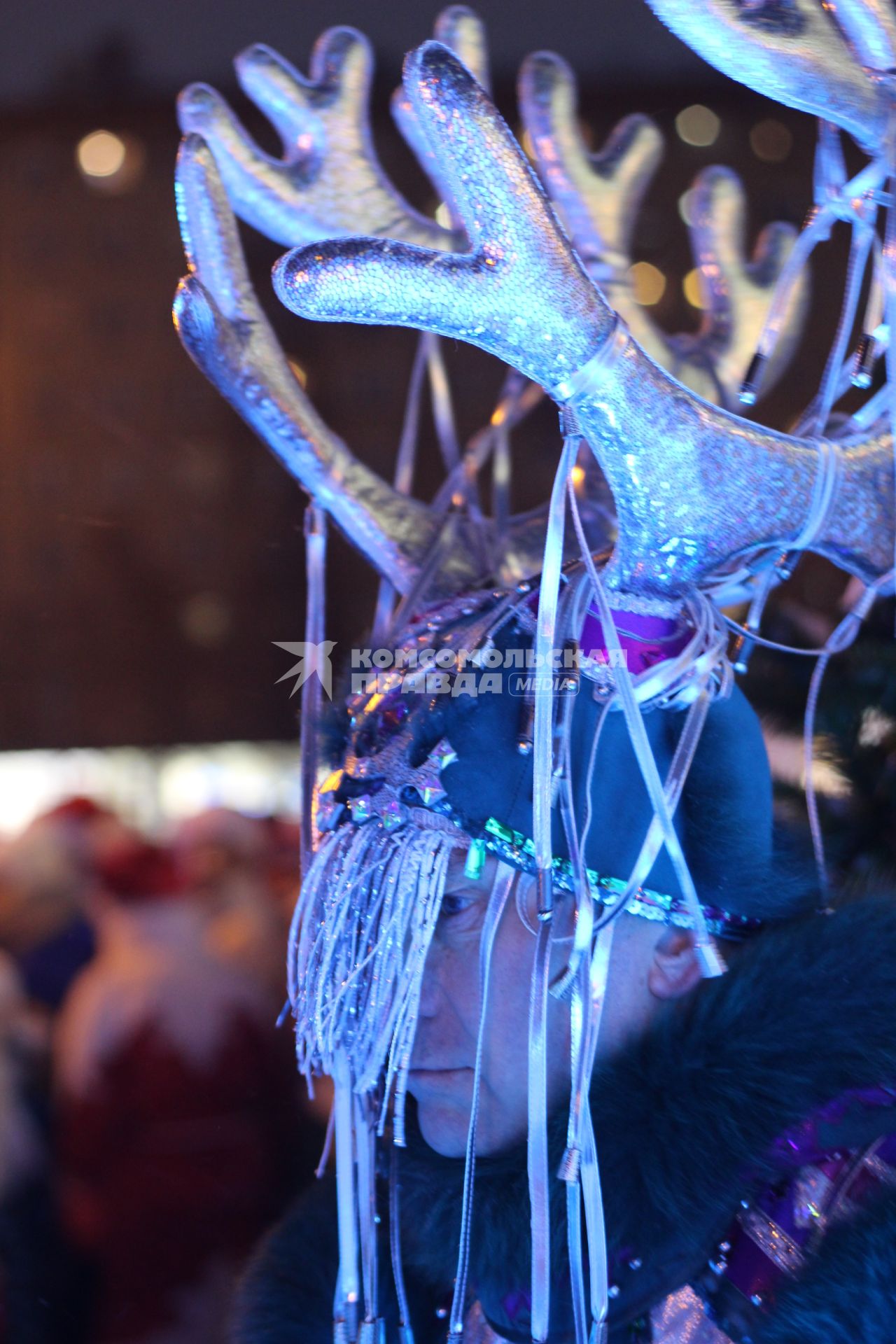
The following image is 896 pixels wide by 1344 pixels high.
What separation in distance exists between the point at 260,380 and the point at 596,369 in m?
0.45

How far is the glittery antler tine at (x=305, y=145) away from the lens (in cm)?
109

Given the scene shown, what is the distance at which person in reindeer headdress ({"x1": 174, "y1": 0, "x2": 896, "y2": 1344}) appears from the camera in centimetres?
71

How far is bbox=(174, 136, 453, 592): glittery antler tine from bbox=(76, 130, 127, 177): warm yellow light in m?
1.33

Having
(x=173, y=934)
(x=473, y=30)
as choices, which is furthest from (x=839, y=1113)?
(x=173, y=934)

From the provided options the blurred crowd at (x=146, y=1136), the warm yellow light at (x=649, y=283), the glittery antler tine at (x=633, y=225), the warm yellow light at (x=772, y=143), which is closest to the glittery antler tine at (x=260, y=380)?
the glittery antler tine at (x=633, y=225)

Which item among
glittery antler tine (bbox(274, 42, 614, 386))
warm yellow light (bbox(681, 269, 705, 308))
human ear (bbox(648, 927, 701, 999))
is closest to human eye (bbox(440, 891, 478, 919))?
human ear (bbox(648, 927, 701, 999))

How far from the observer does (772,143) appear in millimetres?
2244

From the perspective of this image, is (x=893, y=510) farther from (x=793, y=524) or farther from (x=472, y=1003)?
(x=472, y=1003)

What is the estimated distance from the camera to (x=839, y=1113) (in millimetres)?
792

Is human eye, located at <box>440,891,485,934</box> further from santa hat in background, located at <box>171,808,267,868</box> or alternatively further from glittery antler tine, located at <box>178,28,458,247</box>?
santa hat in background, located at <box>171,808,267,868</box>

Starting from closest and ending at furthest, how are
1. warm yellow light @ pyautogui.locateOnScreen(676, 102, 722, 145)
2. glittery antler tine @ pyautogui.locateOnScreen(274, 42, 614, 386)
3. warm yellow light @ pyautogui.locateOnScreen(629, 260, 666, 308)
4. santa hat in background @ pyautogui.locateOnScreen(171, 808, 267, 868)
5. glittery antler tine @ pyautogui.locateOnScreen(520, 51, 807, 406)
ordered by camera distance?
glittery antler tine @ pyautogui.locateOnScreen(274, 42, 614, 386)
glittery antler tine @ pyautogui.locateOnScreen(520, 51, 807, 406)
warm yellow light @ pyautogui.locateOnScreen(676, 102, 722, 145)
warm yellow light @ pyautogui.locateOnScreen(629, 260, 666, 308)
santa hat in background @ pyautogui.locateOnScreen(171, 808, 267, 868)

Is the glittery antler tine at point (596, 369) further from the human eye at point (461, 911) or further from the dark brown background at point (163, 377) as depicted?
the dark brown background at point (163, 377)

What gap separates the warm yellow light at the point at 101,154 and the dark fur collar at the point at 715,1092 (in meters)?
1.96

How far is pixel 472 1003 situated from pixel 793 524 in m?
0.42
